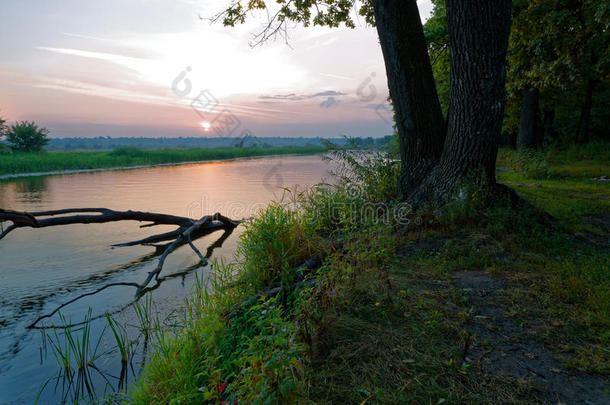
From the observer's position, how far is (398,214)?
5.87 m

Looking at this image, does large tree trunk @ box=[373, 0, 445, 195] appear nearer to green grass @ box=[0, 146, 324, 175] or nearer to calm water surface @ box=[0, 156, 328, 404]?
calm water surface @ box=[0, 156, 328, 404]

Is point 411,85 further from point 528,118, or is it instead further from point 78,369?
point 528,118

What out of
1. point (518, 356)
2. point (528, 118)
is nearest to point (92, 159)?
point (528, 118)

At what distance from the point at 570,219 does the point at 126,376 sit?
24.7 feet

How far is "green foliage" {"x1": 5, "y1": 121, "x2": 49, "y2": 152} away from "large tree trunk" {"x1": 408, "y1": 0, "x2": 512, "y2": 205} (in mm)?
47428

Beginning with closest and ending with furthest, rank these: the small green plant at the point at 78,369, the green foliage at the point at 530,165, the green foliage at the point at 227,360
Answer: the green foliage at the point at 227,360 < the small green plant at the point at 78,369 < the green foliage at the point at 530,165

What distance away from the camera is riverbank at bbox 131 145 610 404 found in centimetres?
234

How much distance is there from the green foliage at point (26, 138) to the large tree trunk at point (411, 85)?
1812 inches

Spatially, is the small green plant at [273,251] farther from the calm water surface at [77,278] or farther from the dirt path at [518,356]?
the dirt path at [518,356]

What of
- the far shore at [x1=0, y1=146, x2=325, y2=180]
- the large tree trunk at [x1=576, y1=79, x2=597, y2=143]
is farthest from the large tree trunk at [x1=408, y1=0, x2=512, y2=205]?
the large tree trunk at [x1=576, y1=79, x2=597, y2=143]

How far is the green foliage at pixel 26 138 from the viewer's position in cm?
3759

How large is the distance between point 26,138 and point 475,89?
4788 cm

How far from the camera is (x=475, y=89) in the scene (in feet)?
17.5

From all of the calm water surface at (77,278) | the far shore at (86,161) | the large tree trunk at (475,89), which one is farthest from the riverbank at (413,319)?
the far shore at (86,161)
